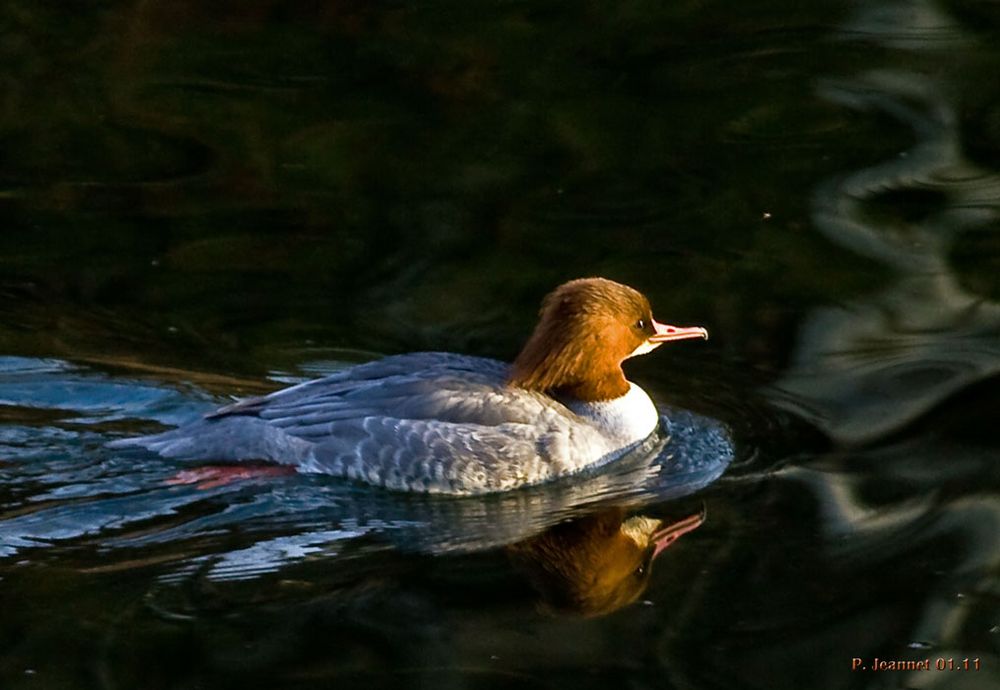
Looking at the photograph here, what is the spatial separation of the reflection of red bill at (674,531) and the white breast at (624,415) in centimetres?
90

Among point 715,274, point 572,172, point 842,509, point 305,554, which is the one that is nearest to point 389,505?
point 305,554

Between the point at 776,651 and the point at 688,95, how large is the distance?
702 cm

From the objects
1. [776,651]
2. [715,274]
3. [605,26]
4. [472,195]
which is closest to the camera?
[776,651]

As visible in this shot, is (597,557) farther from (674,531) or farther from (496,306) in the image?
(496,306)

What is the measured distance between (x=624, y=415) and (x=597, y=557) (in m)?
1.33

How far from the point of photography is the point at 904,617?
6738 millimetres

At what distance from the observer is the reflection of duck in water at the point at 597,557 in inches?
277

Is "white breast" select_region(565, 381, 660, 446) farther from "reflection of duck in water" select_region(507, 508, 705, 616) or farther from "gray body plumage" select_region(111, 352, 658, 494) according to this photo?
"reflection of duck in water" select_region(507, 508, 705, 616)

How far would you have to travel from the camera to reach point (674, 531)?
761 cm

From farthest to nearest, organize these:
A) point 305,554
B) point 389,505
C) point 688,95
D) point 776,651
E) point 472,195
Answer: point 688,95 < point 472,195 < point 389,505 < point 305,554 < point 776,651

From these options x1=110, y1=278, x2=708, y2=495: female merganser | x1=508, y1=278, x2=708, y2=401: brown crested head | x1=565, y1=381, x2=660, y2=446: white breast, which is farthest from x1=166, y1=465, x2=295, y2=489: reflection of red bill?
x1=565, y1=381, x2=660, y2=446: white breast

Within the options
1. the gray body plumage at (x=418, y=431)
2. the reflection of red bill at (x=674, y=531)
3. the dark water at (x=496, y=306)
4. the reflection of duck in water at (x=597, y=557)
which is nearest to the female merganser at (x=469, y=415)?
the gray body plumage at (x=418, y=431)

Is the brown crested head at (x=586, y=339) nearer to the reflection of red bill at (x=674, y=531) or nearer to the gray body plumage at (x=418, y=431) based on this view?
the gray body plumage at (x=418, y=431)

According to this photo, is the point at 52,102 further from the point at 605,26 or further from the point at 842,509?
the point at 842,509
